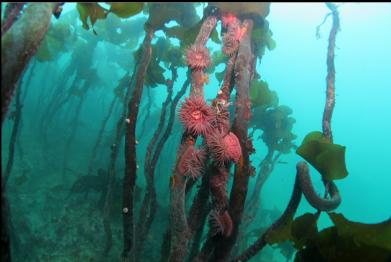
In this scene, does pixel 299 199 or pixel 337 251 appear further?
pixel 299 199

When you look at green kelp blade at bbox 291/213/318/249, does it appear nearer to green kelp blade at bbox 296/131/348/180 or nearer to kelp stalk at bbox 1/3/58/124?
green kelp blade at bbox 296/131/348/180

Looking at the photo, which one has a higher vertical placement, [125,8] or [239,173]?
[125,8]

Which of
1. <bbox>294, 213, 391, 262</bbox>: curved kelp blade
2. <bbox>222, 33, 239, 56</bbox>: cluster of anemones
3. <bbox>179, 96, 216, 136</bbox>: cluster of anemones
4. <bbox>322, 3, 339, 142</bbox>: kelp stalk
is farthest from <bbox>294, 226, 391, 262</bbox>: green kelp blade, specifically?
<bbox>222, 33, 239, 56</bbox>: cluster of anemones

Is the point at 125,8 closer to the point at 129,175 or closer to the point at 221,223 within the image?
the point at 129,175

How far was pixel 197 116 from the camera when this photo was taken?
3.79m

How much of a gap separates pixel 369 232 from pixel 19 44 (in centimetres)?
352

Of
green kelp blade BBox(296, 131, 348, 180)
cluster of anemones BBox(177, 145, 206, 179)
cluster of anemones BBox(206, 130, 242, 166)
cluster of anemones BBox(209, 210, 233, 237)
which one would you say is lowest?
cluster of anemones BBox(209, 210, 233, 237)

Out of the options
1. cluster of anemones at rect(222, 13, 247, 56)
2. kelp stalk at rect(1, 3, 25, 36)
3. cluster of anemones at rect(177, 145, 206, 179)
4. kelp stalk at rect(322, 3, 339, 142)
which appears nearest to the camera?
kelp stalk at rect(1, 3, 25, 36)

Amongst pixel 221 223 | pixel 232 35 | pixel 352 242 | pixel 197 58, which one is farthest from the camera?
pixel 232 35

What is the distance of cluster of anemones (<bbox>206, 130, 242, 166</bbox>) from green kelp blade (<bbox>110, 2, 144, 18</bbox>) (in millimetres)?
1627

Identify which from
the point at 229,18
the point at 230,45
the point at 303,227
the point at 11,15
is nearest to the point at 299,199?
the point at 303,227

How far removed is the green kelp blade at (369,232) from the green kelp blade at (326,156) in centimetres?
70

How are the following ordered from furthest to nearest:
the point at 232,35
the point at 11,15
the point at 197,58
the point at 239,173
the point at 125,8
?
the point at 232,35, the point at 197,58, the point at 239,173, the point at 125,8, the point at 11,15

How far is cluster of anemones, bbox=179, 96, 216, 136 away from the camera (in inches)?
148
